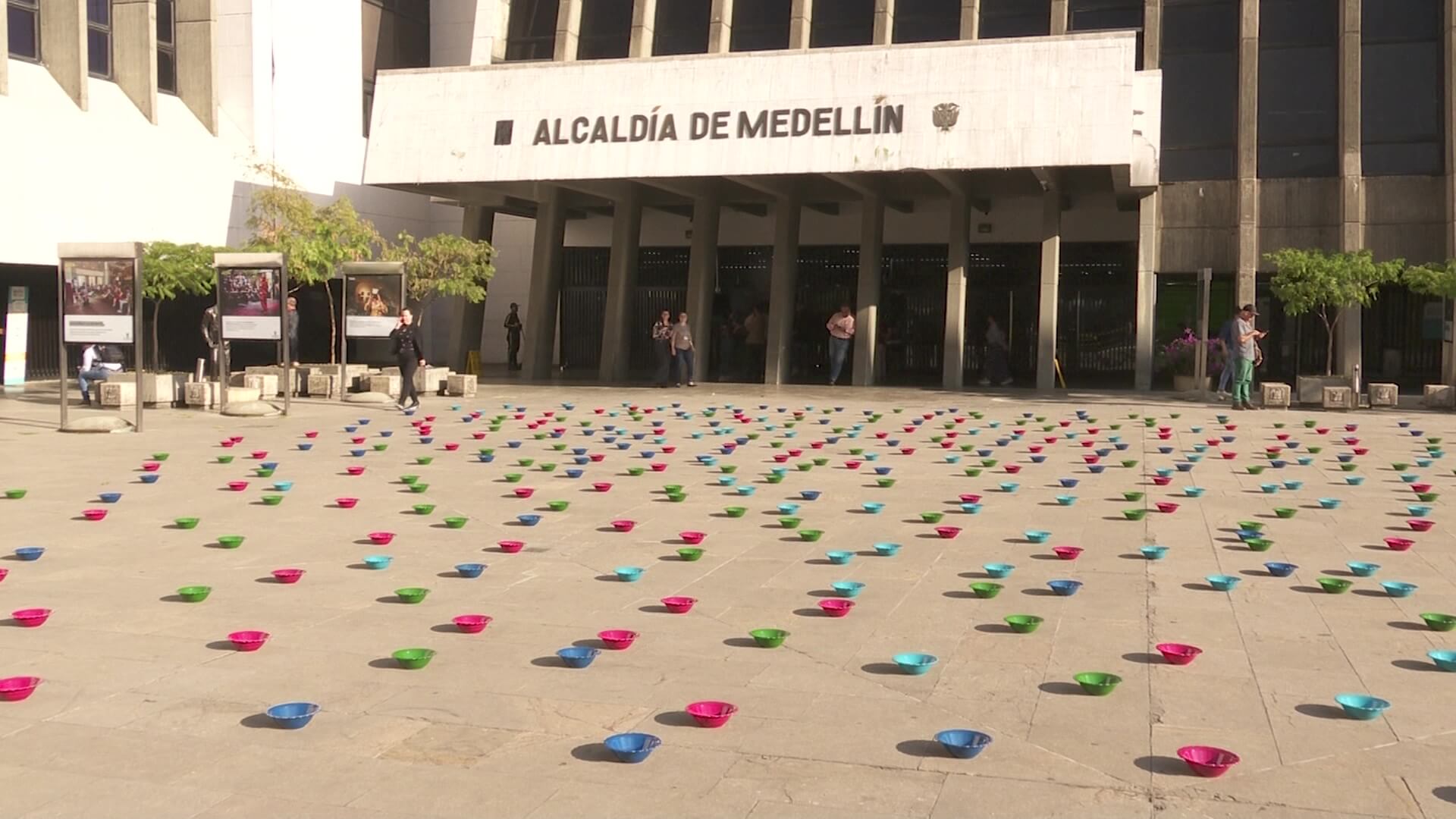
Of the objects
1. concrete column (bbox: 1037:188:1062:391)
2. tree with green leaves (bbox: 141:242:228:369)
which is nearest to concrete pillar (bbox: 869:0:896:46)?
concrete column (bbox: 1037:188:1062:391)

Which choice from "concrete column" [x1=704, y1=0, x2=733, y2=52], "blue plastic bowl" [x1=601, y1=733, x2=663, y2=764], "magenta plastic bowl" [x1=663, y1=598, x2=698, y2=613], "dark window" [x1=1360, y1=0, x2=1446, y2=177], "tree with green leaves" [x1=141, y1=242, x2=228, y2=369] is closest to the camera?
"blue plastic bowl" [x1=601, y1=733, x2=663, y2=764]

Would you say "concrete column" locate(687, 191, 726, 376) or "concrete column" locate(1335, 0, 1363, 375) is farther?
"concrete column" locate(687, 191, 726, 376)

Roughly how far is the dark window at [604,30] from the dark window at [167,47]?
9279 millimetres

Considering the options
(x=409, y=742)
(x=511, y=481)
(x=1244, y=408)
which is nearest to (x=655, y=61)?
(x=1244, y=408)

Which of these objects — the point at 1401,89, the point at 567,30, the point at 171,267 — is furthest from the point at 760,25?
the point at 171,267

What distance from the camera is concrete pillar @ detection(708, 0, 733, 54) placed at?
30797mm

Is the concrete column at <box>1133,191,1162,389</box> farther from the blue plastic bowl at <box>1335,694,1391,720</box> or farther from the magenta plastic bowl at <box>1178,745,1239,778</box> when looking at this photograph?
the magenta plastic bowl at <box>1178,745,1239,778</box>

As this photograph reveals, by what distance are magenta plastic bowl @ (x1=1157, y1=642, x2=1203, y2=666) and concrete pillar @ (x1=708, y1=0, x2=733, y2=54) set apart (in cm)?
2566

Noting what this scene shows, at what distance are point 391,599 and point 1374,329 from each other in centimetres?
2791

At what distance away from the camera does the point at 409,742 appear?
5148mm

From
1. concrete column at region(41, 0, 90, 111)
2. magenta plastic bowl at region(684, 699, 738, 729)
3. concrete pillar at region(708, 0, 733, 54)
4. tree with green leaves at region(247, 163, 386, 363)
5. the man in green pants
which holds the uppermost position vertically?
concrete pillar at region(708, 0, 733, 54)

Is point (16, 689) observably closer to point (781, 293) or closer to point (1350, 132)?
point (781, 293)

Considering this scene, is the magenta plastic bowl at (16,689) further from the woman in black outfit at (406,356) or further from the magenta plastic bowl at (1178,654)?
the woman in black outfit at (406,356)

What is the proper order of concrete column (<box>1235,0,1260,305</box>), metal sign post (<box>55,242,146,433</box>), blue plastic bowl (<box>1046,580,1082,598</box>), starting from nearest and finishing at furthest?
1. blue plastic bowl (<box>1046,580,1082,598</box>)
2. metal sign post (<box>55,242,146,433</box>)
3. concrete column (<box>1235,0,1260,305</box>)
